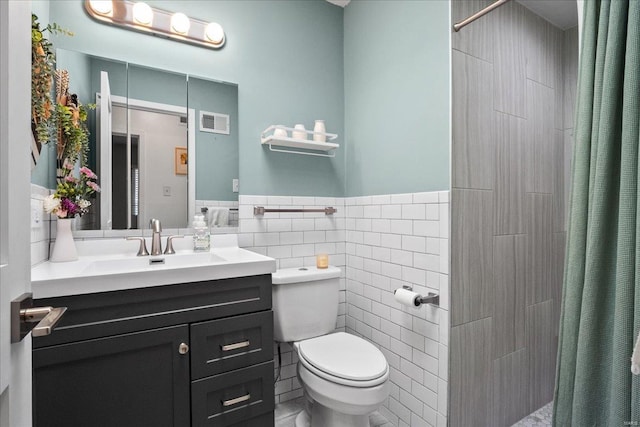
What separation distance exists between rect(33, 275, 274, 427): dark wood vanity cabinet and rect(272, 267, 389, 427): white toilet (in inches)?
9.8

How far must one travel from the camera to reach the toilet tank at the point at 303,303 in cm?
173

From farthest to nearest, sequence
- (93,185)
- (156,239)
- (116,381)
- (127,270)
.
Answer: (156,239) → (93,185) → (127,270) → (116,381)

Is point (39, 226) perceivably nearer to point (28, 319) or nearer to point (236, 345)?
point (236, 345)

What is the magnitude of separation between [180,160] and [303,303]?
1.06 m

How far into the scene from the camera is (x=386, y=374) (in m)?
1.41

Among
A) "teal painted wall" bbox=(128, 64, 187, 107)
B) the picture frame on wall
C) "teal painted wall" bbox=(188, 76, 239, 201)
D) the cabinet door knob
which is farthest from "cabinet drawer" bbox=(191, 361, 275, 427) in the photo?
"teal painted wall" bbox=(128, 64, 187, 107)

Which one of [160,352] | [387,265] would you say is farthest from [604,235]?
[160,352]

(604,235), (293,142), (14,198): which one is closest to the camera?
(14,198)

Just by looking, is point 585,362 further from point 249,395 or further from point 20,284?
point 20,284

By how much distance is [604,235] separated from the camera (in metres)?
0.97

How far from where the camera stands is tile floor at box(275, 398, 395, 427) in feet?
5.94

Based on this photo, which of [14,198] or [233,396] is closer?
[14,198]

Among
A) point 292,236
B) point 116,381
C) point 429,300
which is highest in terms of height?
point 292,236

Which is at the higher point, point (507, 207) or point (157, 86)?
point (157, 86)
